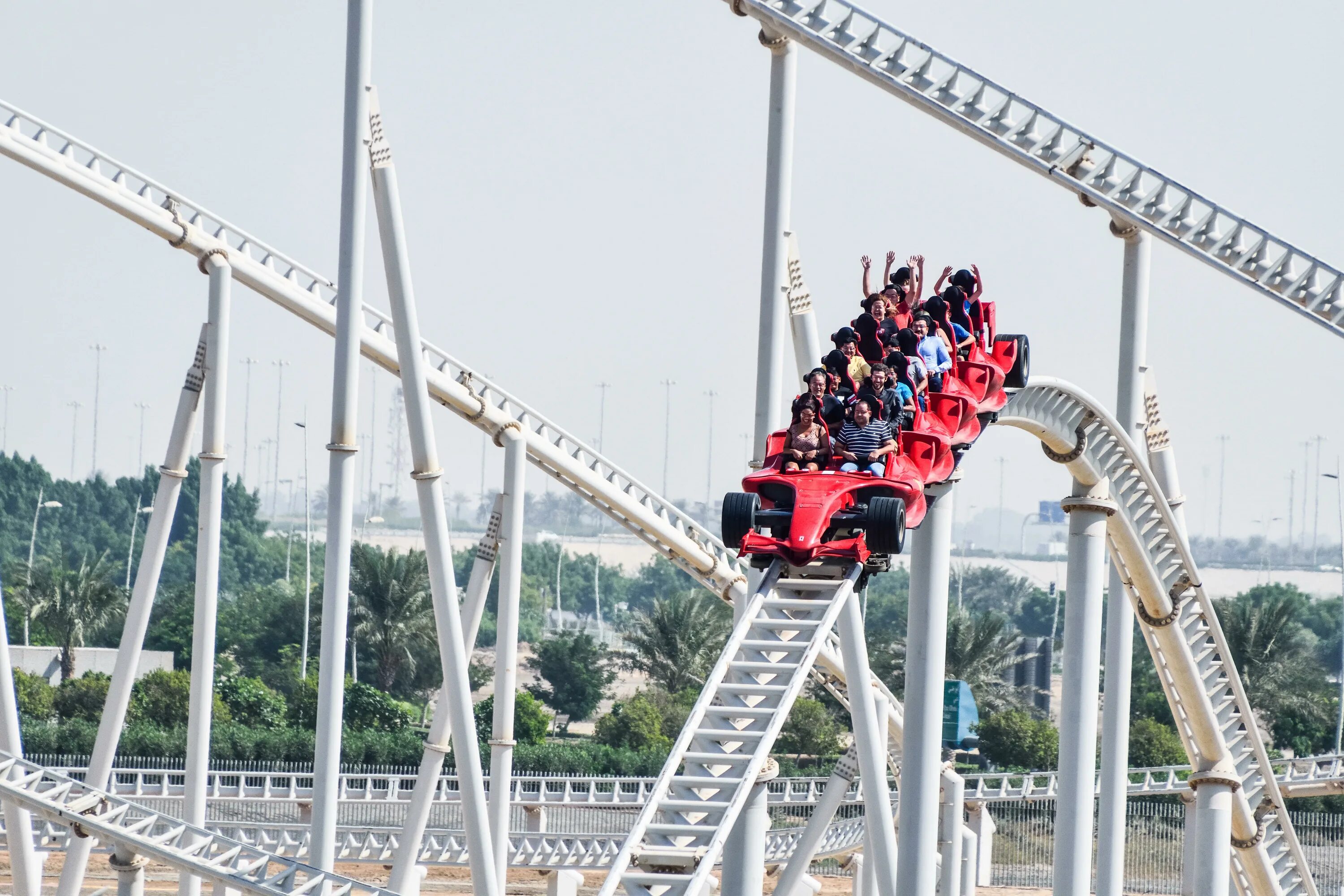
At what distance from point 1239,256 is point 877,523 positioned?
220 inches

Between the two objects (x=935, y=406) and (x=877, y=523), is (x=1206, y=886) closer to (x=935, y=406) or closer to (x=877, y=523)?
(x=935, y=406)

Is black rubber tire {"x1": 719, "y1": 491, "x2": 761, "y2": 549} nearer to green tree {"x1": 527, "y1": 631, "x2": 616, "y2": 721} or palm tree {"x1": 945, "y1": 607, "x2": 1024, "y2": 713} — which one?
palm tree {"x1": 945, "y1": 607, "x2": 1024, "y2": 713}

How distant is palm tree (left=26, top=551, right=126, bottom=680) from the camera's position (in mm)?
46344

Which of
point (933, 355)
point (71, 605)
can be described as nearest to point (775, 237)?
point (933, 355)

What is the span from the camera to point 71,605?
46.6 meters

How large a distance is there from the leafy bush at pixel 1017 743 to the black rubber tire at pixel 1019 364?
2789 centimetres

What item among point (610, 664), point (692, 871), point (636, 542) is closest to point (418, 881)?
point (692, 871)

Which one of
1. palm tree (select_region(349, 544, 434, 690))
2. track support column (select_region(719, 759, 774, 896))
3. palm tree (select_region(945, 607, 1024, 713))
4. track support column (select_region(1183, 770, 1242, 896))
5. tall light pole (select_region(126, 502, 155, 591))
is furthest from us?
tall light pole (select_region(126, 502, 155, 591))

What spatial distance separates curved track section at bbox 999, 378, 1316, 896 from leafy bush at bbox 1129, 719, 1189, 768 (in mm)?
21708

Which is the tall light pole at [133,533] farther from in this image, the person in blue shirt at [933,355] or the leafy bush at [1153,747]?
the person in blue shirt at [933,355]

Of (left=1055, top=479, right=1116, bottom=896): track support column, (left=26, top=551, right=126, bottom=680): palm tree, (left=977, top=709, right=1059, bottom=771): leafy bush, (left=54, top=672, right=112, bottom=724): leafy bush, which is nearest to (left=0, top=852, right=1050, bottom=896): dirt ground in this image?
(left=977, top=709, right=1059, bottom=771): leafy bush

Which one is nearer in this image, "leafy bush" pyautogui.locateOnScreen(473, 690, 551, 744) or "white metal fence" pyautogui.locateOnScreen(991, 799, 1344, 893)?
"white metal fence" pyautogui.locateOnScreen(991, 799, 1344, 893)

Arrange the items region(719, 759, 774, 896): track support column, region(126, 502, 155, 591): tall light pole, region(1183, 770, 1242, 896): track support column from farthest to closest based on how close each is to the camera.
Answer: region(126, 502, 155, 591): tall light pole
region(1183, 770, 1242, 896): track support column
region(719, 759, 774, 896): track support column

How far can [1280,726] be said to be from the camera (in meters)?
42.3
